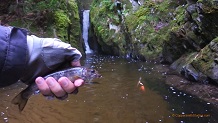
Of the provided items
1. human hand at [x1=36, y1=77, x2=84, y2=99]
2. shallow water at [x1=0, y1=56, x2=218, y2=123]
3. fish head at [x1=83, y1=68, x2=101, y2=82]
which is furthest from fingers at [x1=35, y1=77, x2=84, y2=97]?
shallow water at [x1=0, y1=56, x2=218, y2=123]

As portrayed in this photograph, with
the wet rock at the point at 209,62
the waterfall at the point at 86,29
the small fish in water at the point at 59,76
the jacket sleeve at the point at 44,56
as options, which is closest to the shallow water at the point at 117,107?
the wet rock at the point at 209,62

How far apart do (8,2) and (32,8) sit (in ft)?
3.92

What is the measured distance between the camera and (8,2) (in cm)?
1373

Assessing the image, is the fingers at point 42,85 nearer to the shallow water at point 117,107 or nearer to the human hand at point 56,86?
the human hand at point 56,86

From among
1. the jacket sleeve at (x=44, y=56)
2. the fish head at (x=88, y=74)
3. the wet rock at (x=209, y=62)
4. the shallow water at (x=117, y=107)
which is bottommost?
the shallow water at (x=117, y=107)

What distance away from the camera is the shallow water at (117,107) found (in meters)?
5.16

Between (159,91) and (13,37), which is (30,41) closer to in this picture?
(13,37)

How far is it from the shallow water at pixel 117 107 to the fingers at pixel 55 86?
367 centimetres

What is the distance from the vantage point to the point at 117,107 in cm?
580

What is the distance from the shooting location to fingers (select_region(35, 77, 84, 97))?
1.42 m

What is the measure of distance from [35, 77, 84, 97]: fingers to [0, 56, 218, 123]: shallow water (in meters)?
3.67

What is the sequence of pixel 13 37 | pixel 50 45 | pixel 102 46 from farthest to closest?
pixel 102 46, pixel 50 45, pixel 13 37

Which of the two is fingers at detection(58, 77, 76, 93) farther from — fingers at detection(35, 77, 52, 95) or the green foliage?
the green foliage

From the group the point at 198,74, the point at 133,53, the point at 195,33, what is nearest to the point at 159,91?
the point at 198,74
